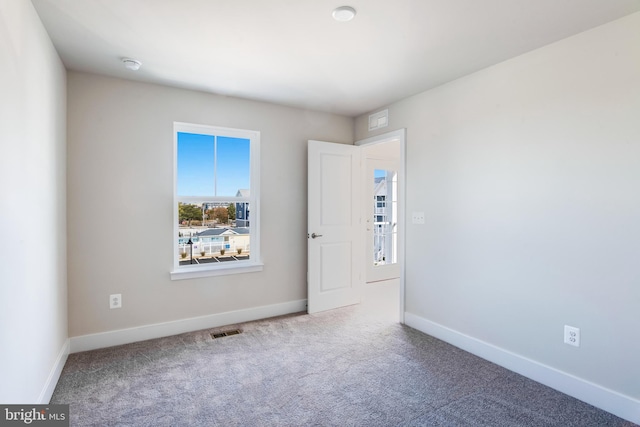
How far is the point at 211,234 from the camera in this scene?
12.0 feet

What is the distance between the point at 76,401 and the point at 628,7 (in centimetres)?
420

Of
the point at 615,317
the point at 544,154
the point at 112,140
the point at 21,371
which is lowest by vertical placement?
the point at 21,371

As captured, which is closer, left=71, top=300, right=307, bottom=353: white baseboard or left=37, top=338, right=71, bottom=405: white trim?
left=37, top=338, right=71, bottom=405: white trim

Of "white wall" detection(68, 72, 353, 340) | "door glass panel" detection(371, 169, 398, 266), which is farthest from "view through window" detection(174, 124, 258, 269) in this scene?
"door glass panel" detection(371, 169, 398, 266)

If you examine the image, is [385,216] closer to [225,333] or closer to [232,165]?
[232,165]

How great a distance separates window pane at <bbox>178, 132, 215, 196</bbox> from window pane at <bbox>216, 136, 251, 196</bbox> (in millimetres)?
86

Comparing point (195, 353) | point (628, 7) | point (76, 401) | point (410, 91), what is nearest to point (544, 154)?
point (628, 7)

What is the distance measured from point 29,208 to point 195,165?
1.71 m

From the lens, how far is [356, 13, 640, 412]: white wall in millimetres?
2068

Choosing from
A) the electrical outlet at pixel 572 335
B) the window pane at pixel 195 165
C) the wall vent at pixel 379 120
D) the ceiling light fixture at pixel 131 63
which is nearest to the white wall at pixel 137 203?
the window pane at pixel 195 165

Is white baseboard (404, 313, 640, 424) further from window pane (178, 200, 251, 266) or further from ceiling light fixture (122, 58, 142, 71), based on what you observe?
ceiling light fixture (122, 58, 142, 71)

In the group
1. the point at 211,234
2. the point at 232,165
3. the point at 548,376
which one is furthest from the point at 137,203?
the point at 548,376

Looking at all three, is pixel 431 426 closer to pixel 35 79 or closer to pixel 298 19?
pixel 298 19

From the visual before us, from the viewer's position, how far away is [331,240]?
415 centimetres
